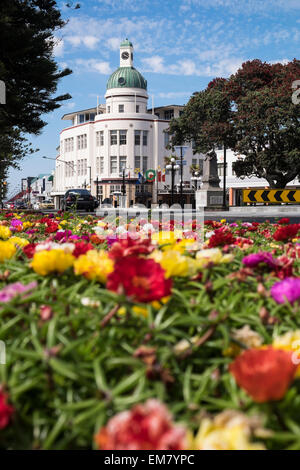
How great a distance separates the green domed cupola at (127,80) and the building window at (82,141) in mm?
9718

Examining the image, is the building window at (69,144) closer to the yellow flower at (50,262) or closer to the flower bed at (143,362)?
the yellow flower at (50,262)

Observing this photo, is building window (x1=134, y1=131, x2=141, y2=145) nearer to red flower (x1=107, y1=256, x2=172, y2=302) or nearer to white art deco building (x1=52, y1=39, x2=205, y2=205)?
white art deco building (x1=52, y1=39, x2=205, y2=205)

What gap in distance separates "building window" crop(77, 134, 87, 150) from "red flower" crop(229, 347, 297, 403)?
84928 millimetres

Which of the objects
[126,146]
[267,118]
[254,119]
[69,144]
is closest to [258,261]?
[267,118]

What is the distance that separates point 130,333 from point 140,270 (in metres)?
0.14

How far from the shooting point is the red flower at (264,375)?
708 mm

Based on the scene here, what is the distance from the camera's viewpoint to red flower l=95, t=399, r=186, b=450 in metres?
0.65

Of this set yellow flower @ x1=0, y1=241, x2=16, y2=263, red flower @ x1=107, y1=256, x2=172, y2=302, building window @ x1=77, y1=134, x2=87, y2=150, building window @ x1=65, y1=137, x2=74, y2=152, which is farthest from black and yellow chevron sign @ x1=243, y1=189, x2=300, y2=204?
building window @ x1=65, y1=137, x2=74, y2=152

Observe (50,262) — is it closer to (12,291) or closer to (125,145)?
(12,291)

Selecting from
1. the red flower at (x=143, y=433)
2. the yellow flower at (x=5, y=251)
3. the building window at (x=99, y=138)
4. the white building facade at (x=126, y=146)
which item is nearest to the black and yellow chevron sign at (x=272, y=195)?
the yellow flower at (x=5, y=251)

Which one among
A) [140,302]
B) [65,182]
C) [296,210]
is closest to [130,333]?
[140,302]

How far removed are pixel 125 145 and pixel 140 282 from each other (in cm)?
7808

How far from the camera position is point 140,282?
1.00 meters

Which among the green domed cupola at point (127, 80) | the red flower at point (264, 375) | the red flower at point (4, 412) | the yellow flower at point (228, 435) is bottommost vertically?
the yellow flower at point (228, 435)
